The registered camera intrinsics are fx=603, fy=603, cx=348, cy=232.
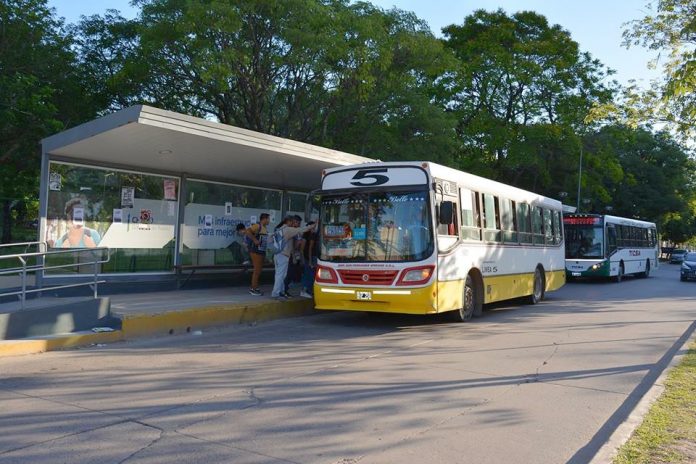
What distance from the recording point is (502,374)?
7.80 meters

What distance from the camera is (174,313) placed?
10438 mm

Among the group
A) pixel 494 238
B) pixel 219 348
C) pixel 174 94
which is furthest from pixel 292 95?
pixel 219 348

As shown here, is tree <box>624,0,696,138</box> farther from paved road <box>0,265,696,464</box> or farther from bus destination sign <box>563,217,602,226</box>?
bus destination sign <box>563,217,602,226</box>

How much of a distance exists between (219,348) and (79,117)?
1632 centimetres

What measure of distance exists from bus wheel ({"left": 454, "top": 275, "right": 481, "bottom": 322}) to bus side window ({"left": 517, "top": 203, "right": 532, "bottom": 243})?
3118 mm

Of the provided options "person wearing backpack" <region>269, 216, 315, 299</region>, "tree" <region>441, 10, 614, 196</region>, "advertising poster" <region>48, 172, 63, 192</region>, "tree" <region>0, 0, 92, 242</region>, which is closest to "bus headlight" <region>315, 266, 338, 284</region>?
"person wearing backpack" <region>269, 216, 315, 299</region>

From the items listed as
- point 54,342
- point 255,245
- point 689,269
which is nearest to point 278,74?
point 255,245

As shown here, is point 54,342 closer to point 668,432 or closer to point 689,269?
point 668,432

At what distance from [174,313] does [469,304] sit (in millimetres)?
6067

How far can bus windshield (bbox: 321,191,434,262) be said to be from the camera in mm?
11094

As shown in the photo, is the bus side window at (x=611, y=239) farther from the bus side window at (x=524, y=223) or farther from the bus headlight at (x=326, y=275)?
the bus headlight at (x=326, y=275)

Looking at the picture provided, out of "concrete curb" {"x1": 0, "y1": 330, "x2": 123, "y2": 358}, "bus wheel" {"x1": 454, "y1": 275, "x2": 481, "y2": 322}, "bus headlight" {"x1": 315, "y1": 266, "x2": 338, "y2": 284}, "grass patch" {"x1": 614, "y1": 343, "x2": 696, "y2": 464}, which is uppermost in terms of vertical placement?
"bus headlight" {"x1": 315, "y1": 266, "x2": 338, "y2": 284}

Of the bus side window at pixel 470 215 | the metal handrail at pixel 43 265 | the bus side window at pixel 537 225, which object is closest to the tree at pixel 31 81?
the metal handrail at pixel 43 265

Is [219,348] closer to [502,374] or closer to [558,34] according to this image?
[502,374]
